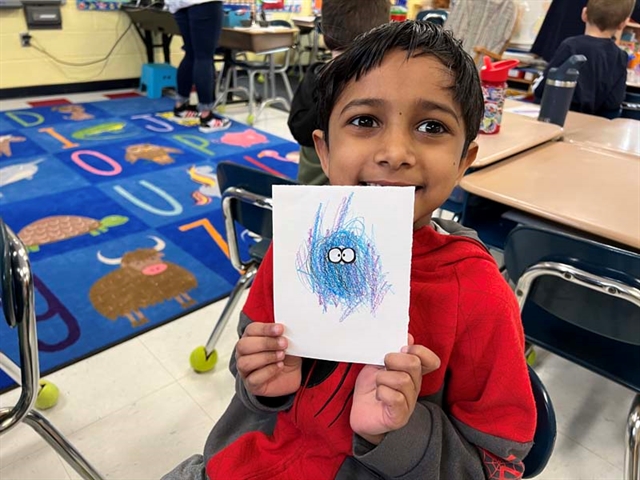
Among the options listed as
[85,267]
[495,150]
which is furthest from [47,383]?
[495,150]

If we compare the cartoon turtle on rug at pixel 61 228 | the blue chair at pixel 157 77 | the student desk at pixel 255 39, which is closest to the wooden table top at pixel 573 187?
the cartoon turtle on rug at pixel 61 228

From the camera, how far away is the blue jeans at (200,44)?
3439 mm

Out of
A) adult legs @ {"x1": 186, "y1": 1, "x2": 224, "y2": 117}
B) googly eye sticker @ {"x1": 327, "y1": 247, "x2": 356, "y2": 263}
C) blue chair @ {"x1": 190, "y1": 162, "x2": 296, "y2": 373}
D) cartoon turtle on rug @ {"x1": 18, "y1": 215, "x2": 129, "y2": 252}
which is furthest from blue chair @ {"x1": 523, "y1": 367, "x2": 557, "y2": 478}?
adult legs @ {"x1": 186, "y1": 1, "x2": 224, "y2": 117}

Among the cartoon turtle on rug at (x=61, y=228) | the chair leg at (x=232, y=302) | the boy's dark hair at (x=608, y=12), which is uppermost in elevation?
the boy's dark hair at (x=608, y=12)

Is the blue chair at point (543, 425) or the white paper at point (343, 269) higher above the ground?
the white paper at point (343, 269)

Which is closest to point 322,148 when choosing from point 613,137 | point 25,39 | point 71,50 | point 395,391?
point 395,391

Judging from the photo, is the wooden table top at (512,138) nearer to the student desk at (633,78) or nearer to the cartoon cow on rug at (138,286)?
the cartoon cow on rug at (138,286)

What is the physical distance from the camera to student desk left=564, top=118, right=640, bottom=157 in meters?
1.65

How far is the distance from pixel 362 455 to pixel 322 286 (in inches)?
8.2

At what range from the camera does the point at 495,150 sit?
1412mm

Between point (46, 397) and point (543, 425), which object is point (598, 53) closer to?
point (543, 425)

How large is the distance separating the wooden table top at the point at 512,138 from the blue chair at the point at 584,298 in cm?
36

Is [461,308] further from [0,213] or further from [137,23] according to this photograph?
[137,23]

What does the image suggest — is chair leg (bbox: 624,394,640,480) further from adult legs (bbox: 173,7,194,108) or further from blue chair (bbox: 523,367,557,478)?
adult legs (bbox: 173,7,194,108)
